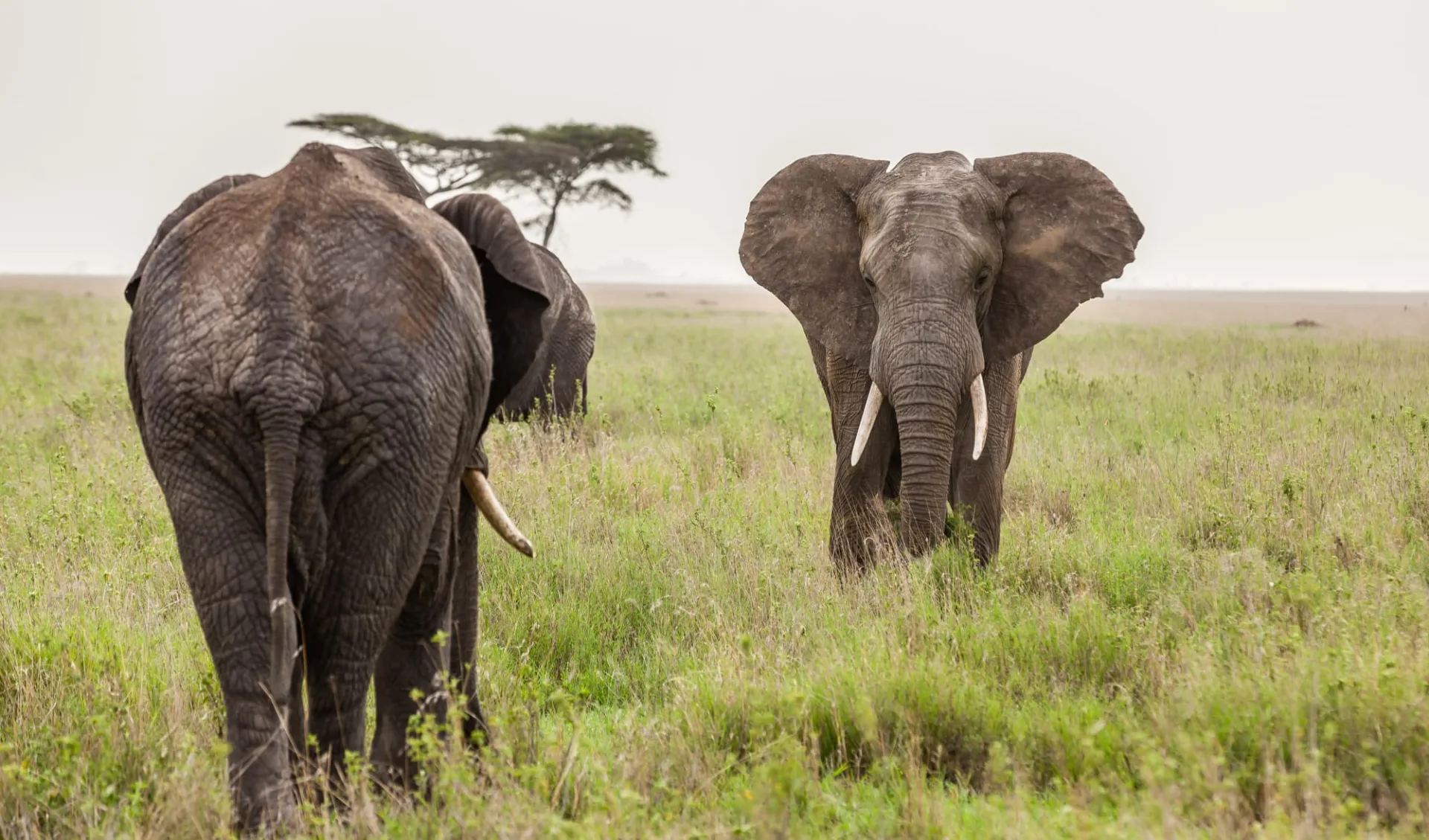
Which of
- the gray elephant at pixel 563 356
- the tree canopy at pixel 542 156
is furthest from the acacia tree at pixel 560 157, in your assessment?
the gray elephant at pixel 563 356

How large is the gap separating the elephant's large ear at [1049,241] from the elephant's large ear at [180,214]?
3851 mm

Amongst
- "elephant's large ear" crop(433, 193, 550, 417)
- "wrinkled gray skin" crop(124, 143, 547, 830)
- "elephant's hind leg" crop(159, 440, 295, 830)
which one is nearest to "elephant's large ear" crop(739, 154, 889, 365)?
"elephant's large ear" crop(433, 193, 550, 417)

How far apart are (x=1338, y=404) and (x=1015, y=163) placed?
6.59 meters

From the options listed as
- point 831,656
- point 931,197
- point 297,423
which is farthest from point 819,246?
point 297,423

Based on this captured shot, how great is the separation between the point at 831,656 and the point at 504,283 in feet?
6.22

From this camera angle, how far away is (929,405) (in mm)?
5488

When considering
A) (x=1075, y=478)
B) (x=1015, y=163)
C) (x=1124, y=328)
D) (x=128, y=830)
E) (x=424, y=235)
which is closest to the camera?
(x=424, y=235)

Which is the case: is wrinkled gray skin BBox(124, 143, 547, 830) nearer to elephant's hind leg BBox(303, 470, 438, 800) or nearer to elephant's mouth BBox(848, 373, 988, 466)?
elephant's hind leg BBox(303, 470, 438, 800)

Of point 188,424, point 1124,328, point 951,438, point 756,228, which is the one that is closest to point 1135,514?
point 951,438

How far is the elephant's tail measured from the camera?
259cm

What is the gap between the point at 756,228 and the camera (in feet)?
21.8

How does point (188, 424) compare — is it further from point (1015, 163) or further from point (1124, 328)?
point (1124, 328)

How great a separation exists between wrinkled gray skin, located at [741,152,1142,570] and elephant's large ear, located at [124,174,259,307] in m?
3.12

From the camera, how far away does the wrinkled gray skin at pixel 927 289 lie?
18.2 feet
